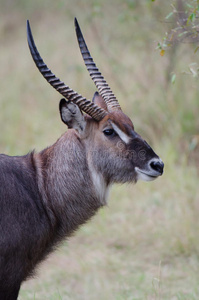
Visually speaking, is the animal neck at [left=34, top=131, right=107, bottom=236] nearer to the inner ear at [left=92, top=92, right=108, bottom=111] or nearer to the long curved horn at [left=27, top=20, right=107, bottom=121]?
the long curved horn at [left=27, top=20, right=107, bottom=121]

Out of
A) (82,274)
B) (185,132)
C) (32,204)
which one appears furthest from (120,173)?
(185,132)

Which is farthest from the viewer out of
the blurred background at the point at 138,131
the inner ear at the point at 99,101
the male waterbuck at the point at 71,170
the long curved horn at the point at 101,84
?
the blurred background at the point at 138,131

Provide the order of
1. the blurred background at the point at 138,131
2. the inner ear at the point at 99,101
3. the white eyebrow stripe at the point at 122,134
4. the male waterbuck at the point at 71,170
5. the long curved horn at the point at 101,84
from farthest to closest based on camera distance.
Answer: the blurred background at the point at 138,131
the inner ear at the point at 99,101
the long curved horn at the point at 101,84
the white eyebrow stripe at the point at 122,134
the male waterbuck at the point at 71,170

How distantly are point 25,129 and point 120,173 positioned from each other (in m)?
6.07

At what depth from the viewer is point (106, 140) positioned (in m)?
4.35

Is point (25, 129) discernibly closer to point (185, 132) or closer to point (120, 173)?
point (185, 132)

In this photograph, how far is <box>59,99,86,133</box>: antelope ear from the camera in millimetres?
4238

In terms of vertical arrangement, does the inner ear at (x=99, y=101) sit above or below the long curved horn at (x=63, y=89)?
below

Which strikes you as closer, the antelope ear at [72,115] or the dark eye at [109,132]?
the antelope ear at [72,115]

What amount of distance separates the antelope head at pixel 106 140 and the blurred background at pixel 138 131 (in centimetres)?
70

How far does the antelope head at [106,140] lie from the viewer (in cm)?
425

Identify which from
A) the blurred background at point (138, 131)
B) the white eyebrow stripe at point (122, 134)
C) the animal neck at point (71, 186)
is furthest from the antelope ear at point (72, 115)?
the blurred background at point (138, 131)

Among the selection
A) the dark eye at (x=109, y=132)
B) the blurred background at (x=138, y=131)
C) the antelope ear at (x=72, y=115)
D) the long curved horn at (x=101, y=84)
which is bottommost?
the blurred background at (x=138, y=131)

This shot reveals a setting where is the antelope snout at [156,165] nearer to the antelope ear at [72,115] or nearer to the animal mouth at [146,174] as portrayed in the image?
the animal mouth at [146,174]
